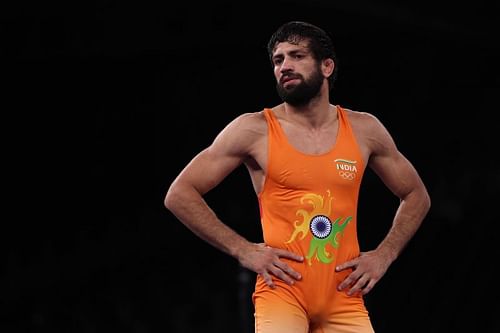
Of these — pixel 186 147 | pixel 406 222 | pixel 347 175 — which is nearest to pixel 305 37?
pixel 347 175

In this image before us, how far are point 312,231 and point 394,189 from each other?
69 centimetres

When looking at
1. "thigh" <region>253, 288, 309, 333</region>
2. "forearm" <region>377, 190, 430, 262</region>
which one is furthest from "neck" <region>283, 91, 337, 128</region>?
"thigh" <region>253, 288, 309, 333</region>

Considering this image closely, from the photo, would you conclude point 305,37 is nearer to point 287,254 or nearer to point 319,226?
point 319,226

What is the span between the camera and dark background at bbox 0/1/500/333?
10852mm

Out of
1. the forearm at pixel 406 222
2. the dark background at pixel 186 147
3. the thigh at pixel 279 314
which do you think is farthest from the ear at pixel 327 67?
the dark background at pixel 186 147

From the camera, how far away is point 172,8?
34.9ft

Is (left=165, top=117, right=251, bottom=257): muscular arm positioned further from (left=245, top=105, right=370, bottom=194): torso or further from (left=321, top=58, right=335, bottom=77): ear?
(left=321, top=58, right=335, bottom=77): ear

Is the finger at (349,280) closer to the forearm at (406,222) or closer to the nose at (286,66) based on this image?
the forearm at (406,222)

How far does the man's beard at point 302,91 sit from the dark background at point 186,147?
4909 millimetres

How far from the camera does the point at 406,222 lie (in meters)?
5.21

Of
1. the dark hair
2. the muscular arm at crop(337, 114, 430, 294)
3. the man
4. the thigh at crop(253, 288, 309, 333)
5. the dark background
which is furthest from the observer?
the dark background

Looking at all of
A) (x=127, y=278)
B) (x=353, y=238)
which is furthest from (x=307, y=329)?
(x=127, y=278)

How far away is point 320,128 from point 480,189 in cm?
741

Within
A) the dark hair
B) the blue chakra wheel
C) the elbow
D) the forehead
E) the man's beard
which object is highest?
the dark hair
